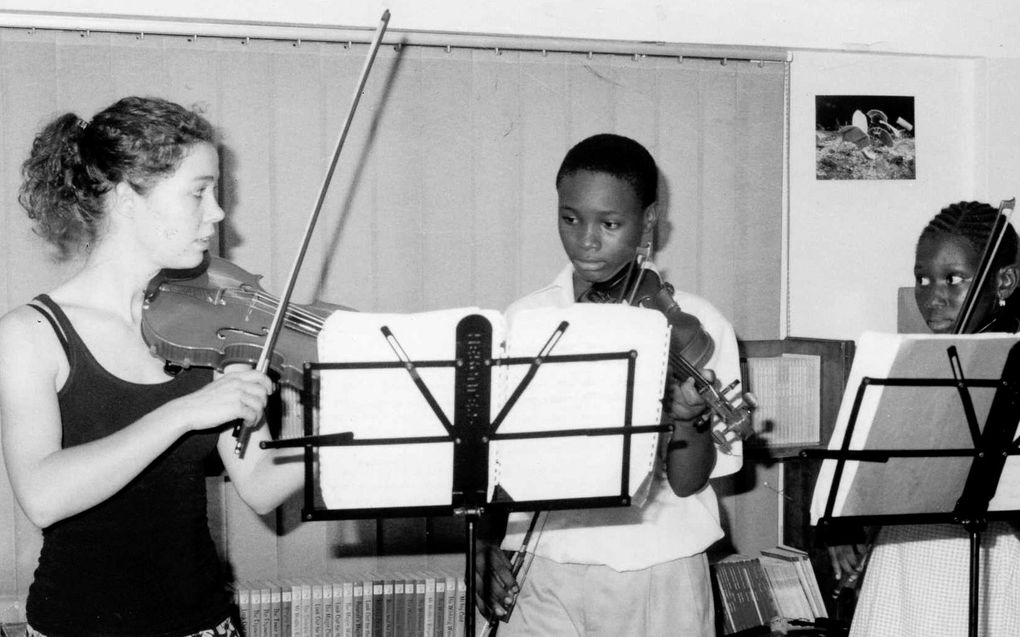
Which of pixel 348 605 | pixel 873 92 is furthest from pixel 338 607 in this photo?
pixel 873 92

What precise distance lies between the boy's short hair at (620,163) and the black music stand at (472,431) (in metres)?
0.59

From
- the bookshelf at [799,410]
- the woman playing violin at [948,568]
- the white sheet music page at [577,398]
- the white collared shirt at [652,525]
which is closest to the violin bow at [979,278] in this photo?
the woman playing violin at [948,568]

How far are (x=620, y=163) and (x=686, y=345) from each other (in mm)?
449

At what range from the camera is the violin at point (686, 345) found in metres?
1.57

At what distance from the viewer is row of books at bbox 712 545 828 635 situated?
2840mm

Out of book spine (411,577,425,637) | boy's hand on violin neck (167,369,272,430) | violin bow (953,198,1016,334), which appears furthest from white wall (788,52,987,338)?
boy's hand on violin neck (167,369,272,430)

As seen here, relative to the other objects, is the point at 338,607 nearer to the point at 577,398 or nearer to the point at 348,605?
the point at 348,605

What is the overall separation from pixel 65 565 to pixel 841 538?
140 centimetres

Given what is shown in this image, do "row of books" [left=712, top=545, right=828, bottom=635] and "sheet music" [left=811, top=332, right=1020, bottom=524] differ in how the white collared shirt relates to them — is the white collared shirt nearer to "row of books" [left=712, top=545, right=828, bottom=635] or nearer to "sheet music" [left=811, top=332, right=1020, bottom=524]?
"sheet music" [left=811, top=332, right=1020, bottom=524]

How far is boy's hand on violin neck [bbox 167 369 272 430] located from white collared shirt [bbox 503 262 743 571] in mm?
536

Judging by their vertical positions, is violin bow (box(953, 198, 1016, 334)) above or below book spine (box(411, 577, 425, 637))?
above

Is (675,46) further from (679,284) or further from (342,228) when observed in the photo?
(342,228)

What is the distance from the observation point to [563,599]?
176 cm

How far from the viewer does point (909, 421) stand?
150cm
